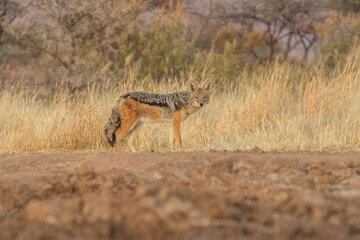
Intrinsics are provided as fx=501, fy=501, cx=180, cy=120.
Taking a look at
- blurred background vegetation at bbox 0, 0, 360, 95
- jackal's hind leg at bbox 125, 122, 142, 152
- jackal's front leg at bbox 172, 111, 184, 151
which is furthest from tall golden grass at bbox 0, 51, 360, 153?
blurred background vegetation at bbox 0, 0, 360, 95

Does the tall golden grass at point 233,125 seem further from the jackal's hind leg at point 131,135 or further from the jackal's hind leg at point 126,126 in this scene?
the jackal's hind leg at point 126,126

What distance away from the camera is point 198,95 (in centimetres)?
740

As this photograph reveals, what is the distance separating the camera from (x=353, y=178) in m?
3.92

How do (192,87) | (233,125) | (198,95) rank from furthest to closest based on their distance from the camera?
(233,125) → (192,87) → (198,95)

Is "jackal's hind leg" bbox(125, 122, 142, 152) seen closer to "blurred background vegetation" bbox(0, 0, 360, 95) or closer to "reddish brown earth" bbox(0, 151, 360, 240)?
"reddish brown earth" bbox(0, 151, 360, 240)

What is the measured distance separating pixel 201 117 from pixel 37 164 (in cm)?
442

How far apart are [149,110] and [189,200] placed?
173 inches

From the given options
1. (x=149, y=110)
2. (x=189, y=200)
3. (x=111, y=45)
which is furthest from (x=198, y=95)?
(x=111, y=45)

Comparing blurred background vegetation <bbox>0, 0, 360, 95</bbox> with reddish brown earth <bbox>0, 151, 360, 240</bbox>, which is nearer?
reddish brown earth <bbox>0, 151, 360, 240</bbox>

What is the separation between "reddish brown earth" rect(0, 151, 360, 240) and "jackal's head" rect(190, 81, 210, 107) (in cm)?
297

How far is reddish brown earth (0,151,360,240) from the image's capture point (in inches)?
95.7

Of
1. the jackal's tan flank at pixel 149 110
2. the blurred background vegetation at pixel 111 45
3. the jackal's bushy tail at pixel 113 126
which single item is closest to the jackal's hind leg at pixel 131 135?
the jackal's tan flank at pixel 149 110

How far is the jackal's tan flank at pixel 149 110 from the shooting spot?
698cm

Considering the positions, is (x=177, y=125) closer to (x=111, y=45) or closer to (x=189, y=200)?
(x=189, y=200)
